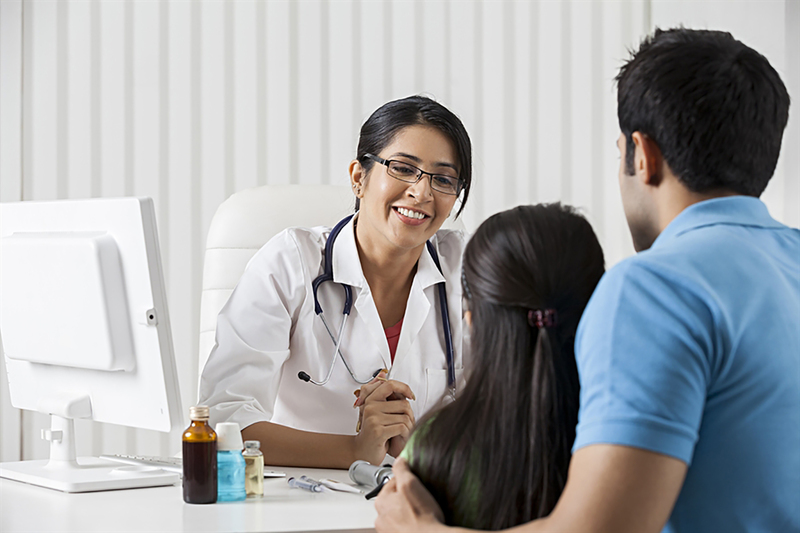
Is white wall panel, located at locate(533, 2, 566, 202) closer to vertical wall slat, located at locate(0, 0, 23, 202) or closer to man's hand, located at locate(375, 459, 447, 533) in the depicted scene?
vertical wall slat, located at locate(0, 0, 23, 202)

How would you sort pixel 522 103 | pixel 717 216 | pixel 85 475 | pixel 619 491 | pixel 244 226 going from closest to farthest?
pixel 619 491, pixel 717 216, pixel 85 475, pixel 244 226, pixel 522 103

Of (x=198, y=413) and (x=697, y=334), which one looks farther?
(x=198, y=413)

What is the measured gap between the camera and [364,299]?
5.72 feet

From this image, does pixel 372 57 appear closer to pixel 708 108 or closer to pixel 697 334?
pixel 708 108

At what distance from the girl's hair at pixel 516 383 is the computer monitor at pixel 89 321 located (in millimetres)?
565

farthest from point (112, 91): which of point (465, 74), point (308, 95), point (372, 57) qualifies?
point (465, 74)

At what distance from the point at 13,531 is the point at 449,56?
7.03ft

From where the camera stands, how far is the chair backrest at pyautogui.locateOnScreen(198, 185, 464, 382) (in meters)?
2.00

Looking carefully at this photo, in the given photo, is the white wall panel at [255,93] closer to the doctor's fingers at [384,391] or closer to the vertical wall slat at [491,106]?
the vertical wall slat at [491,106]

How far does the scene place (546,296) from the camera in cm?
83

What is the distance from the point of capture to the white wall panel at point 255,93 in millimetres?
2508

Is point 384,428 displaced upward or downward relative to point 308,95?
downward

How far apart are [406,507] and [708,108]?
1.72 ft

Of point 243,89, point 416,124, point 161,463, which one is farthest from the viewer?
point 243,89
